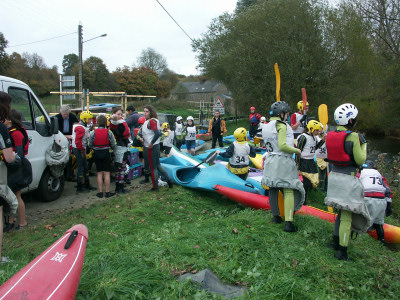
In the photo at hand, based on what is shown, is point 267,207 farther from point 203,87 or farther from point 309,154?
point 203,87

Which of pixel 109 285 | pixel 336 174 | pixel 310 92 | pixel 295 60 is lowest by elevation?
pixel 109 285

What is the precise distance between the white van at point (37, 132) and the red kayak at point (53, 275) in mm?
3976

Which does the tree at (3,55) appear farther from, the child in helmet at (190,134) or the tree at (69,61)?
the child in helmet at (190,134)

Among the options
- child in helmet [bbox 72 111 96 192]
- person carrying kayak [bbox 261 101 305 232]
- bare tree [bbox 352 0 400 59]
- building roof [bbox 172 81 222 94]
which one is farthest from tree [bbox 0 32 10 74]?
building roof [bbox 172 81 222 94]

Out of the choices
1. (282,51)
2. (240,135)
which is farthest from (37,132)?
(282,51)

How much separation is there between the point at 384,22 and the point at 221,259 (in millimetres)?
22936

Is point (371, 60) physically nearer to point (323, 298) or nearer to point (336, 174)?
point (336, 174)

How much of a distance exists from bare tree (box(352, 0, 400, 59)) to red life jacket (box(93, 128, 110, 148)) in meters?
20.3

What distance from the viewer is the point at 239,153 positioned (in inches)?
274

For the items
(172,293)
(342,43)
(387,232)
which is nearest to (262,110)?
(342,43)

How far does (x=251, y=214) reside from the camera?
5.22 meters

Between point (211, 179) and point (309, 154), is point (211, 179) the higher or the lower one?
the lower one

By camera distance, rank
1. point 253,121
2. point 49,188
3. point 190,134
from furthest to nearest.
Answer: point 253,121
point 190,134
point 49,188

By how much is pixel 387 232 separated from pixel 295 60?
16.8 meters
